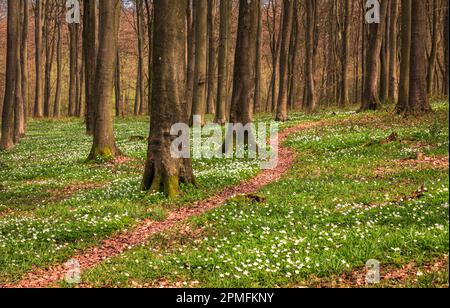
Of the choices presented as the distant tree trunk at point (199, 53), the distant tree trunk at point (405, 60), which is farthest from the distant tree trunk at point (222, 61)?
the distant tree trunk at point (405, 60)

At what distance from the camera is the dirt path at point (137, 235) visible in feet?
27.7

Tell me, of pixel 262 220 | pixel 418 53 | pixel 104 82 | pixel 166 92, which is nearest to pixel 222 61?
pixel 104 82

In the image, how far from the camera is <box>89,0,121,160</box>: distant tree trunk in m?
20.2

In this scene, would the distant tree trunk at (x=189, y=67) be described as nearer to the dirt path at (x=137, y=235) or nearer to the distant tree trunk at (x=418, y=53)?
the distant tree trunk at (x=418, y=53)

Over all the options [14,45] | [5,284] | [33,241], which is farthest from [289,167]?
[14,45]

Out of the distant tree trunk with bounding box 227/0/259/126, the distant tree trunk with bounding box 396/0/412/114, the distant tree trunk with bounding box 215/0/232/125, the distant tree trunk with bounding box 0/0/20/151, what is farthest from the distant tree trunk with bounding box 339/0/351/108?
the distant tree trunk with bounding box 0/0/20/151

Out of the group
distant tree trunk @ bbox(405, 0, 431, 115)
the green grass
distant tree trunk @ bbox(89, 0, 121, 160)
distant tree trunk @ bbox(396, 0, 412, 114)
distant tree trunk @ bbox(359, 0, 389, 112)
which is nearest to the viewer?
the green grass

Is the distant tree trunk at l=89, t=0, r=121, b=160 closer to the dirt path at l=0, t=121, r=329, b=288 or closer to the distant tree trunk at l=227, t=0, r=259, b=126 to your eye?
the distant tree trunk at l=227, t=0, r=259, b=126

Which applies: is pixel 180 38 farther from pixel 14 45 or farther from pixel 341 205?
pixel 14 45

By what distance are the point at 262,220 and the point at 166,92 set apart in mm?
5232

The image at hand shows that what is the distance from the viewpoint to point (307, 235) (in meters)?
9.41

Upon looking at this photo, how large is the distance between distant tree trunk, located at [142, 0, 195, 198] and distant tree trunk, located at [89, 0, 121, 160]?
7.11 metres

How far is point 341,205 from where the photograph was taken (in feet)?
37.2

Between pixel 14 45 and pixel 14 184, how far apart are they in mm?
11974
